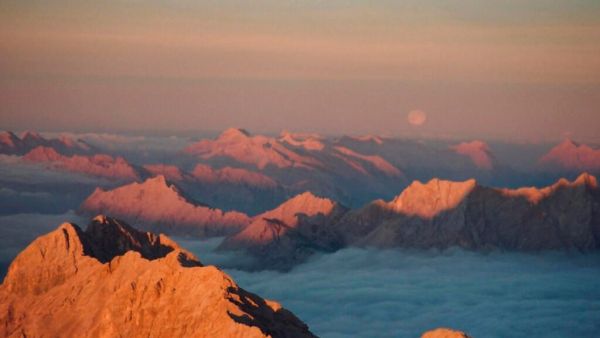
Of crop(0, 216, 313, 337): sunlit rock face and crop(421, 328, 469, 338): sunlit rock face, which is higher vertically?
crop(421, 328, 469, 338): sunlit rock face

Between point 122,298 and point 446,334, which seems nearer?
point 446,334

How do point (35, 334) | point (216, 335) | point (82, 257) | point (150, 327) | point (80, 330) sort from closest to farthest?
point (216, 335), point (150, 327), point (80, 330), point (35, 334), point (82, 257)

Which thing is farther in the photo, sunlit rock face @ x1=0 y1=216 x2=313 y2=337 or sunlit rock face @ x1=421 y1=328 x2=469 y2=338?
sunlit rock face @ x1=0 y1=216 x2=313 y2=337

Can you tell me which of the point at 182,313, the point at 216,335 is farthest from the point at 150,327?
the point at 216,335

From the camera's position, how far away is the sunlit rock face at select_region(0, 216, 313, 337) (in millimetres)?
126938

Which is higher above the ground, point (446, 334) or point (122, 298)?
point (446, 334)

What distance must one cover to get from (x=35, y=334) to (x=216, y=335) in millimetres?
60470

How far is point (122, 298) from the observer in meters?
148

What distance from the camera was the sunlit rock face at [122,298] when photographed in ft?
416

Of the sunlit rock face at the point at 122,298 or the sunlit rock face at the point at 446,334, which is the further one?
the sunlit rock face at the point at 122,298

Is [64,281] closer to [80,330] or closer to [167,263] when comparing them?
[80,330]

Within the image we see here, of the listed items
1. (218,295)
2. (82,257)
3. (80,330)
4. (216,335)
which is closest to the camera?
(216,335)

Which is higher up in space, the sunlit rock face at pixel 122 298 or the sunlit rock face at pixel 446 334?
the sunlit rock face at pixel 446 334

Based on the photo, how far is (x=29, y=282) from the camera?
186875 millimetres
